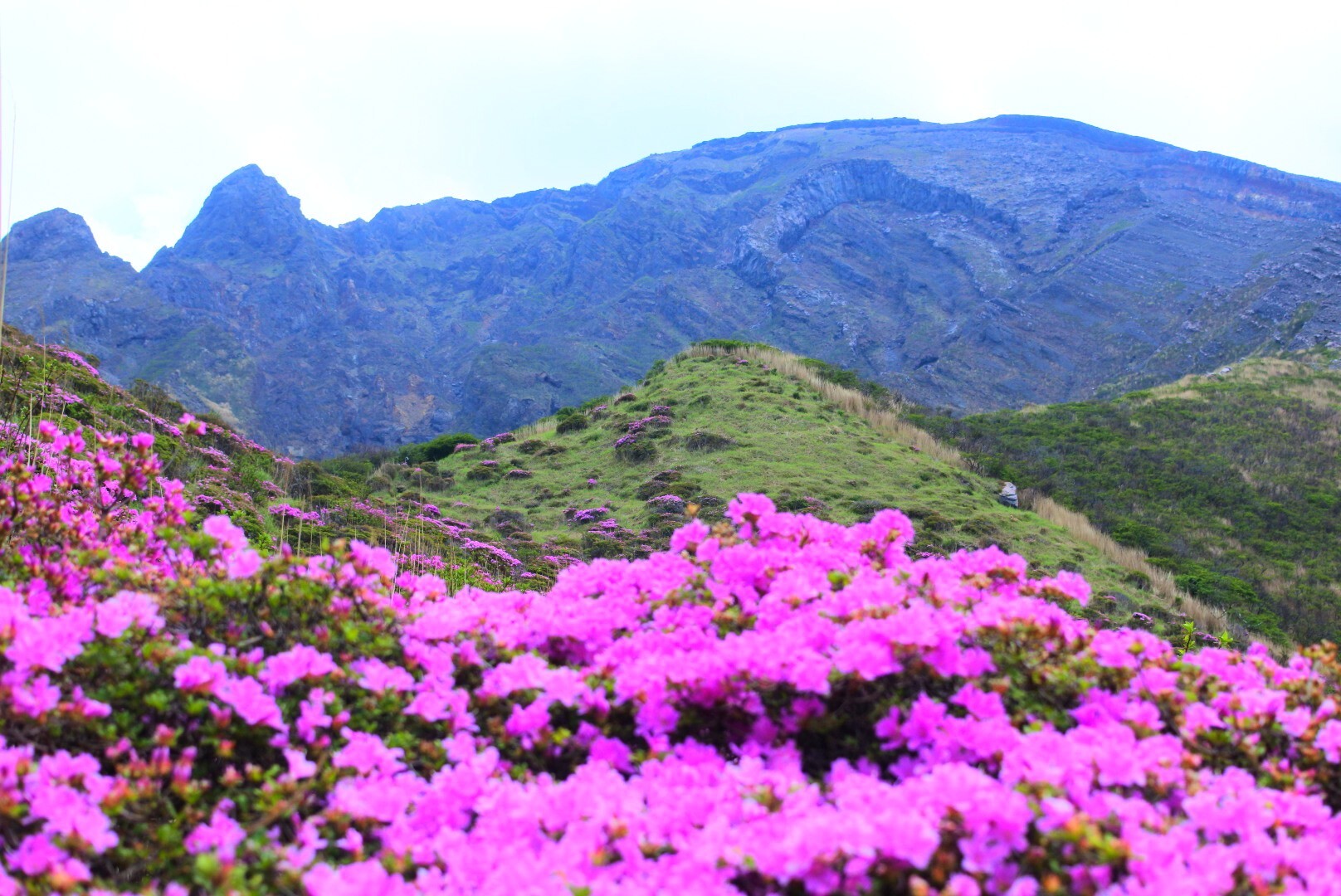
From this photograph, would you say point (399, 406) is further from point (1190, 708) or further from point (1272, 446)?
point (1190, 708)

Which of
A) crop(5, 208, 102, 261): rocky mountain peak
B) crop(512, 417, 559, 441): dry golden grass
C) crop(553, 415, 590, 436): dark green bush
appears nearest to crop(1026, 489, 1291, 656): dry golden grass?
crop(553, 415, 590, 436): dark green bush

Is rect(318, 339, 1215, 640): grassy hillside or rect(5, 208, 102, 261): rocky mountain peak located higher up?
rect(5, 208, 102, 261): rocky mountain peak

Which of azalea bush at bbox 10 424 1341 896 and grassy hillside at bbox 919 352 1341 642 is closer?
azalea bush at bbox 10 424 1341 896

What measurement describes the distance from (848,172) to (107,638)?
417 feet

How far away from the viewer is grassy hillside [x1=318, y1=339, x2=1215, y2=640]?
44.9 ft

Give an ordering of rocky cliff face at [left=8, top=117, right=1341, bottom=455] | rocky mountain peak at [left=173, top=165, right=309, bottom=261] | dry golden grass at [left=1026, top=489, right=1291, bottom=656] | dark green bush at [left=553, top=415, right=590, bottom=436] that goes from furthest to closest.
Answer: rocky mountain peak at [left=173, top=165, right=309, bottom=261] → rocky cliff face at [left=8, top=117, right=1341, bottom=455] → dark green bush at [left=553, top=415, right=590, bottom=436] → dry golden grass at [left=1026, top=489, right=1291, bottom=656]

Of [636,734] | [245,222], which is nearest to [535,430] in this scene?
[636,734]

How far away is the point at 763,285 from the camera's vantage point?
107m

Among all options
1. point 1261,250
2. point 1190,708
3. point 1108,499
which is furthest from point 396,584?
point 1261,250

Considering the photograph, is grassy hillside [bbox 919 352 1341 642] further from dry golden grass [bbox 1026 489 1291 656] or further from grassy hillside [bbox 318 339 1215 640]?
grassy hillside [bbox 318 339 1215 640]

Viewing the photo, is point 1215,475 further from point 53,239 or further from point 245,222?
point 245,222

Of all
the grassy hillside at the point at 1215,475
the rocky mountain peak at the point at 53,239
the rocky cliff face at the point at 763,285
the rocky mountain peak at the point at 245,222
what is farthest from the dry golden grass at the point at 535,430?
the rocky mountain peak at the point at 245,222

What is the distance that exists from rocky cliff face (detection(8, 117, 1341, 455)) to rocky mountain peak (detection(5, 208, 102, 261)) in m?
0.43

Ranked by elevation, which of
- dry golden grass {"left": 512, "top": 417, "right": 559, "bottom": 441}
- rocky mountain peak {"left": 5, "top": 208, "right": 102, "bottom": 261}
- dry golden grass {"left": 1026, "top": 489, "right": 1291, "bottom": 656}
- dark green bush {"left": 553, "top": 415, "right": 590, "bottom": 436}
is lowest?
dry golden grass {"left": 1026, "top": 489, "right": 1291, "bottom": 656}
